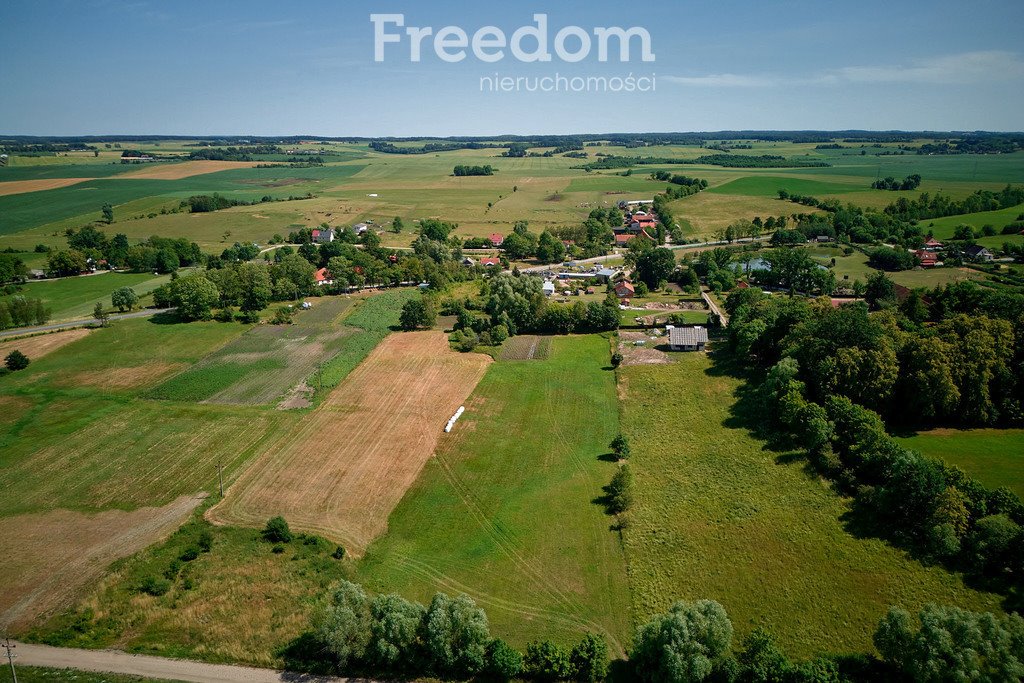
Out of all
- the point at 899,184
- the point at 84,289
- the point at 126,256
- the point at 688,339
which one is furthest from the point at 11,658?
the point at 899,184

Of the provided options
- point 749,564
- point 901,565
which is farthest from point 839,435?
point 749,564

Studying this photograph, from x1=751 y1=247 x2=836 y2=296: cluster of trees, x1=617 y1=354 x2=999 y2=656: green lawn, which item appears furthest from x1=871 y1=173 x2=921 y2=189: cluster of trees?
x1=617 y1=354 x2=999 y2=656: green lawn

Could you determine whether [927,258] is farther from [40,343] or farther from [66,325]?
[66,325]

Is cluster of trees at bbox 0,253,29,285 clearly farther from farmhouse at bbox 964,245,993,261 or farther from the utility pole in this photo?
farmhouse at bbox 964,245,993,261

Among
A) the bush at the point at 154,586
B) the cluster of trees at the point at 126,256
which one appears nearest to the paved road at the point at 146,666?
the bush at the point at 154,586

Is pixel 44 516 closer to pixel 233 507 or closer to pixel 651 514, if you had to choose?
pixel 233 507
